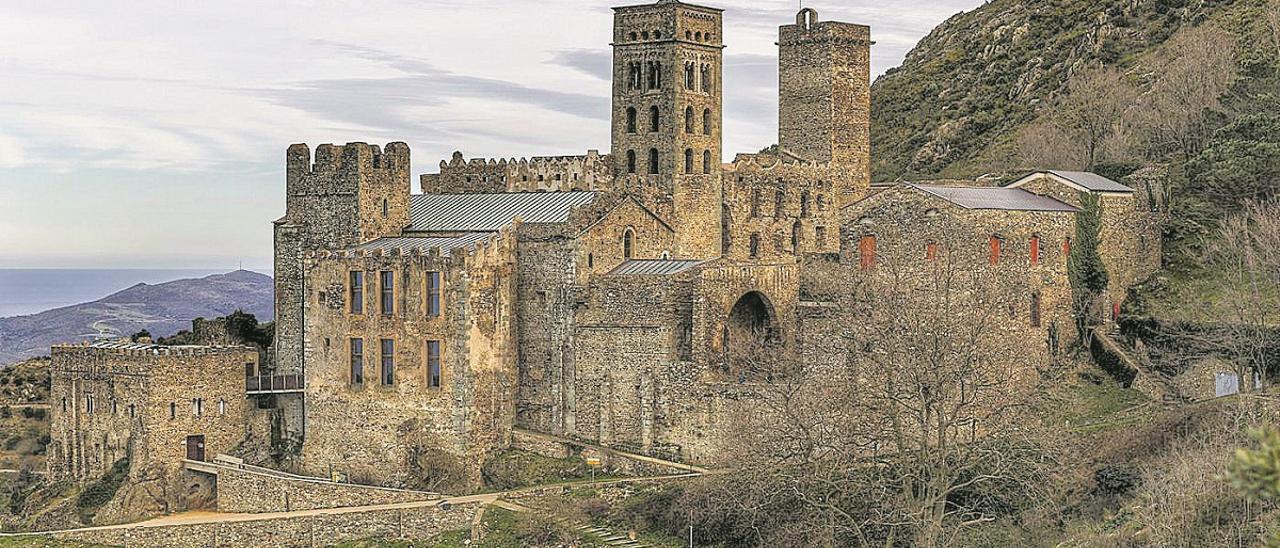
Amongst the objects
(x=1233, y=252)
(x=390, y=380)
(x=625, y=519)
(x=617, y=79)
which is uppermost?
(x=617, y=79)

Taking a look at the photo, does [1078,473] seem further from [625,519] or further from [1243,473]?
[1243,473]

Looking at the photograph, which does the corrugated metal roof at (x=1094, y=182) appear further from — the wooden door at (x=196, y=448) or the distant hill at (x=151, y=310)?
the distant hill at (x=151, y=310)

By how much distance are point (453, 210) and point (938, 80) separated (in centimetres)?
5798

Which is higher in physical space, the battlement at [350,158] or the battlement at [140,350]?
the battlement at [350,158]

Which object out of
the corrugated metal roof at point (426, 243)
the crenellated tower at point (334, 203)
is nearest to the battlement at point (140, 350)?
the crenellated tower at point (334, 203)

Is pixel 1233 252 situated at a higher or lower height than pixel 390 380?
higher

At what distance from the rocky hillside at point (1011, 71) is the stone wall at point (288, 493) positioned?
38.1 metres

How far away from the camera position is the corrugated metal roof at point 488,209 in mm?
57812

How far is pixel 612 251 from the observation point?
56.6 m

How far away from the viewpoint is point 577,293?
5534 centimetres

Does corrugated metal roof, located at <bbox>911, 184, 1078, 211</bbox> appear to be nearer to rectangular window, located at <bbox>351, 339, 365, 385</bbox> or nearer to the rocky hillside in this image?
rectangular window, located at <bbox>351, 339, 365, 385</bbox>

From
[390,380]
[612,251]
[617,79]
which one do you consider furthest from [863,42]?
[390,380]

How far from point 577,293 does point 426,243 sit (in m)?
5.45

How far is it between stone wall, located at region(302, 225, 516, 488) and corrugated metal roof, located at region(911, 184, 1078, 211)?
1438 cm
